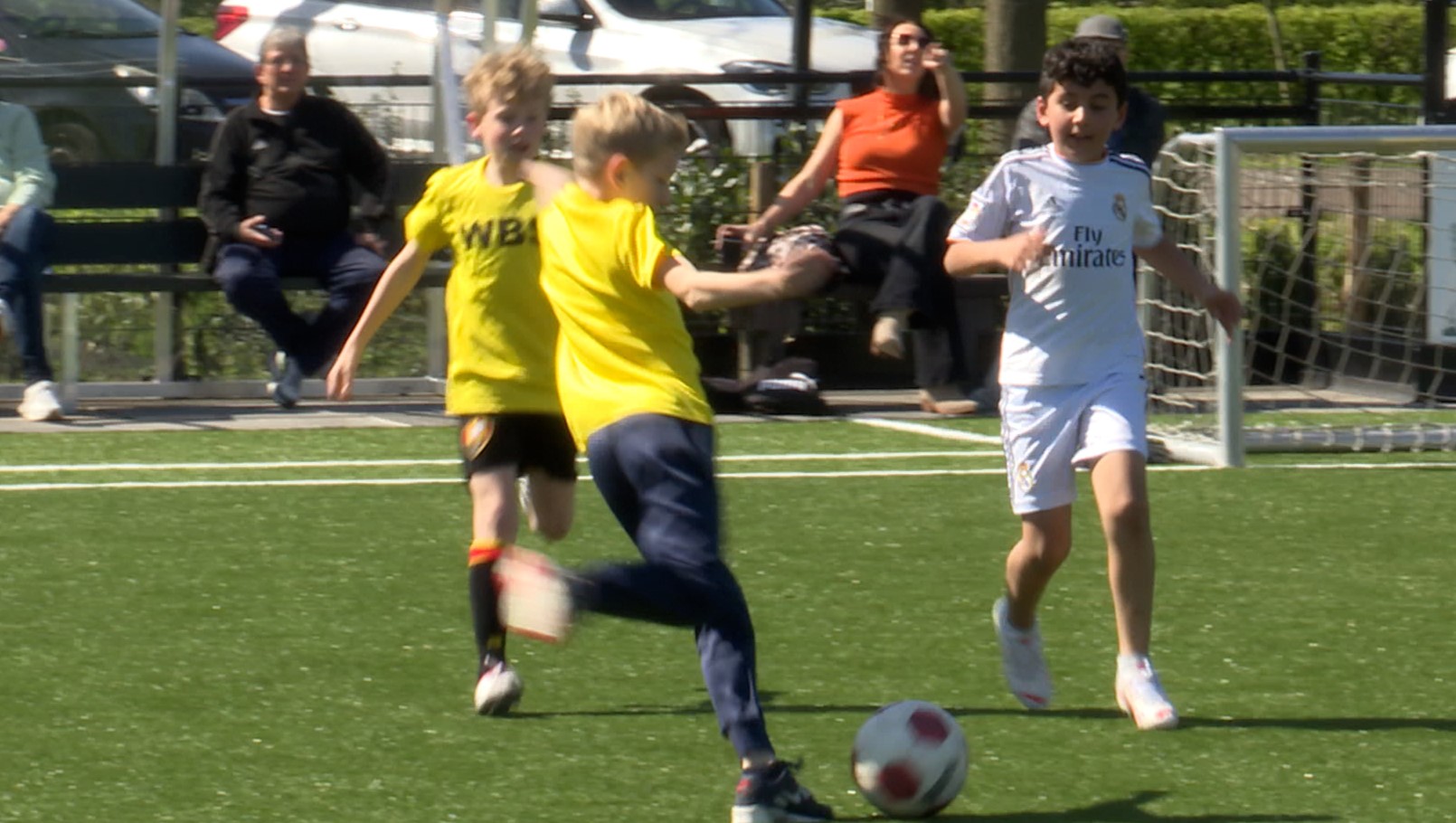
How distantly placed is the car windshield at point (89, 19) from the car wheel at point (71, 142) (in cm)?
45

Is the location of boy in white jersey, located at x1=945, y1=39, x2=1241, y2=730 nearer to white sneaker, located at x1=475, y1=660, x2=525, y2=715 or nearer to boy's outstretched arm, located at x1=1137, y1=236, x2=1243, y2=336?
boy's outstretched arm, located at x1=1137, y1=236, x2=1243, y2=336

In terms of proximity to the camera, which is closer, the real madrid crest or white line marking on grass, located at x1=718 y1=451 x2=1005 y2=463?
the real madrid crest

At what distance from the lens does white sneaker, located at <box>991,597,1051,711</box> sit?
5.39m

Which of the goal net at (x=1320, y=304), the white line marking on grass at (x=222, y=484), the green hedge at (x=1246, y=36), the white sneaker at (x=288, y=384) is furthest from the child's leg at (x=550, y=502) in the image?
the green hedge at (x=1246, y=36)

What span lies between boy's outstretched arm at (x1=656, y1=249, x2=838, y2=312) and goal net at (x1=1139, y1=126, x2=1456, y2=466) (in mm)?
4915

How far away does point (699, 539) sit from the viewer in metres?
4.49

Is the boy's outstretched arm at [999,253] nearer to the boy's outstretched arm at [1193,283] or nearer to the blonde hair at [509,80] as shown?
the boy's outstretched arm at [1193,283]

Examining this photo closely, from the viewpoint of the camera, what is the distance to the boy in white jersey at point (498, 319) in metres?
5.42

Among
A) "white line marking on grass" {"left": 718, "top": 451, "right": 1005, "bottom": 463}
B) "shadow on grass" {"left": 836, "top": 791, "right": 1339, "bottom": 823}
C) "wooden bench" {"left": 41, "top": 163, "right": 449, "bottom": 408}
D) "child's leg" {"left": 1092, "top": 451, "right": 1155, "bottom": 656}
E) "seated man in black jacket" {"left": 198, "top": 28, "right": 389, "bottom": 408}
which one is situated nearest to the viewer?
"shadow on grass" {"left": 836, "top": 791, "right": 1339, "bottom": 823}

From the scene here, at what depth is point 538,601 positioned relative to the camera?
4398 millimetres

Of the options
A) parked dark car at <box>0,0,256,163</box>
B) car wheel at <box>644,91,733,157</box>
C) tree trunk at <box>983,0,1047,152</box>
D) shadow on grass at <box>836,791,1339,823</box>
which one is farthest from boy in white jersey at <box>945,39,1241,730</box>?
tree trunk at <box>983,0,1047,152</box>

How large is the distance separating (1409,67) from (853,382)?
18117 millimetres

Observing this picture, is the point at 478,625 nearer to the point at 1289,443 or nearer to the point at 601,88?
the point at 1289,443

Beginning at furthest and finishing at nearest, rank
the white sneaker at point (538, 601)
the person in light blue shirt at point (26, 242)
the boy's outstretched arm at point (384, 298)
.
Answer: the person in light blue shirt at point (26, 242) → the boy's outstretched arm at point (384, 298) → the white sneaker at point (538, 601)
